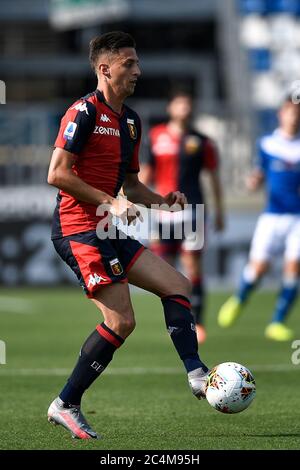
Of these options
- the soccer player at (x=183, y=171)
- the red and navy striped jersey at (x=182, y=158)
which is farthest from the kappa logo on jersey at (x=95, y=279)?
the red and navy striped jersey at (x=182, y=158)

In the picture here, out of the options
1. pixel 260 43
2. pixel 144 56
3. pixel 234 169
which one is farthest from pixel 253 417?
pixel 144 56

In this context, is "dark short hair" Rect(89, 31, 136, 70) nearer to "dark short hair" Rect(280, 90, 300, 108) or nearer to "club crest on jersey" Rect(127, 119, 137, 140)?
"club crest on jersey" Rect(127, 119, 137, 140)

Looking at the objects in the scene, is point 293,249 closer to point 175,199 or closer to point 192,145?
point 192,145

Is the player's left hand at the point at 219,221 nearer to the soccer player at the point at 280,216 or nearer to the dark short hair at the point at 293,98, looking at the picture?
the soccer player at the point at 280,216

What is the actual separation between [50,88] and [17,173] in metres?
14.8

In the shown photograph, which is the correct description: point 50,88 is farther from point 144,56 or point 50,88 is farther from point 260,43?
point 260,43

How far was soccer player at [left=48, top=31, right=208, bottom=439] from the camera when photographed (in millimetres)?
6227

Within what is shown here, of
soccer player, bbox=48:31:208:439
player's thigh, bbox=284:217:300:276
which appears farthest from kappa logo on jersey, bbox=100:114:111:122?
player's thigh, bbox=284:217:300:276

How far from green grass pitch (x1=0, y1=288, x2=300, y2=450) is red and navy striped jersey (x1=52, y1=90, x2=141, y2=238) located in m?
1.20

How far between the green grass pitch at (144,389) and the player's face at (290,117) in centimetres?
213

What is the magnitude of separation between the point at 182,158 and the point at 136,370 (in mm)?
3169

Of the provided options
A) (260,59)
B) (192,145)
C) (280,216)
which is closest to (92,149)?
(192,145)

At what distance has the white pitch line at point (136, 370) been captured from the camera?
9070 mm

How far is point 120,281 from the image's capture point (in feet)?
20.8
